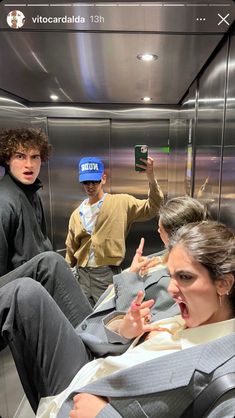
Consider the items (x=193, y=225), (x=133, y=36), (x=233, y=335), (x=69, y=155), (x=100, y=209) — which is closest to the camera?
(x=233, y=335)

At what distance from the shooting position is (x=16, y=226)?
1.76 meters

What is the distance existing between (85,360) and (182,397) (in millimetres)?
519

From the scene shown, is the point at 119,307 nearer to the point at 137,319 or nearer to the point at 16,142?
the point at 137,319

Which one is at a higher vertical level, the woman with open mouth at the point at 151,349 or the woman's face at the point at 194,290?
the woman's face at the point at 194,290

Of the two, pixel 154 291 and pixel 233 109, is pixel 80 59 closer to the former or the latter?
pixel 233 109

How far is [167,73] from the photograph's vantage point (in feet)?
7.23

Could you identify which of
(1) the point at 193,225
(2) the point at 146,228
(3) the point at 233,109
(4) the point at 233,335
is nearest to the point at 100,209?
(2) the point at 146,228

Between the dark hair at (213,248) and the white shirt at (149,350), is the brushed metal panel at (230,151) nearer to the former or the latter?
the dark hair at (213,248)

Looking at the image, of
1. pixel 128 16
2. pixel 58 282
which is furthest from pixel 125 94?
pixel 58 282

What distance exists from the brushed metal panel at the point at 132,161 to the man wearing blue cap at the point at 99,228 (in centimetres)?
60

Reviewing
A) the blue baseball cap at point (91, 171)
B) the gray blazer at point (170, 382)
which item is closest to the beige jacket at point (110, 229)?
the blue baseball cap at point (91, 171)

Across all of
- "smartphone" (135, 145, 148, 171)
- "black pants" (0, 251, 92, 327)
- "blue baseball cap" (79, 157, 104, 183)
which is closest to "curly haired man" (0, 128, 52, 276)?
"black pants" (0, 251, 92, 327)

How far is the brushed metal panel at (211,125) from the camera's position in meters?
1.73

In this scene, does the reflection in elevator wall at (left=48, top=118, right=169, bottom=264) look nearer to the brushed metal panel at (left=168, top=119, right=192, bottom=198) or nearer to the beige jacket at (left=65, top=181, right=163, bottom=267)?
the brushed metal panel at (left=168, top=119, right=192, bottom=198)
